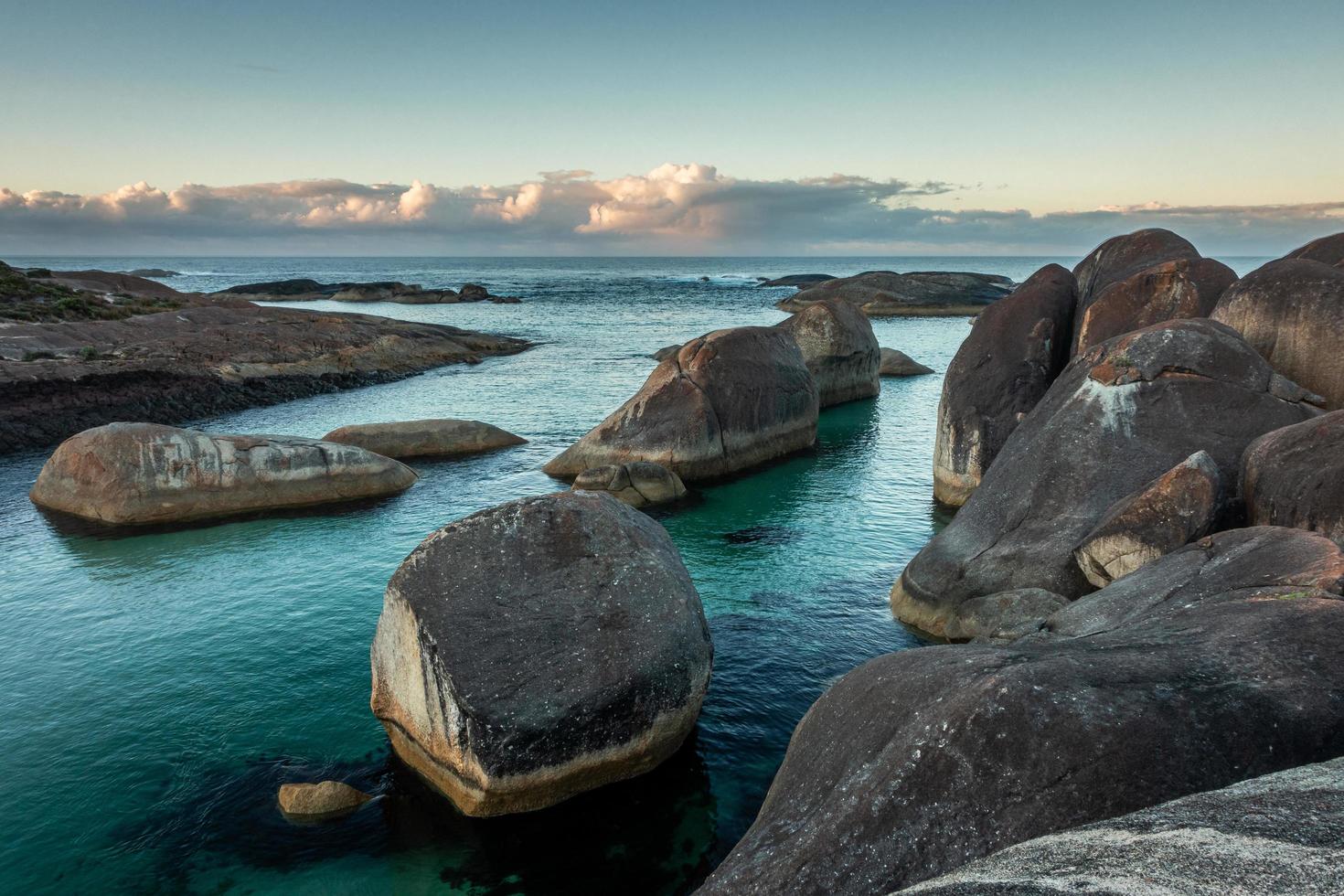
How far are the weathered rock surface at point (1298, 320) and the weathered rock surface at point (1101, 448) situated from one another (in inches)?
73.5

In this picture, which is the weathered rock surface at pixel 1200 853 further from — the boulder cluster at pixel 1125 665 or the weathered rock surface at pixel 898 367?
the weathered rock surface at pixel 898 367

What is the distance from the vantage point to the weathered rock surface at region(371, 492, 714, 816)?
10312 mm

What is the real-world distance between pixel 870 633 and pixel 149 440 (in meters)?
20.0

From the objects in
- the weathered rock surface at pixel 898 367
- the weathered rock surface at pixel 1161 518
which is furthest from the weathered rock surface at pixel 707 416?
the weathered rock surface at pixel 898 367

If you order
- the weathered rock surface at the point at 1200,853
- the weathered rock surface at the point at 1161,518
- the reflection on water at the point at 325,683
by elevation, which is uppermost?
the weathered rock surface at the point at 1200,853

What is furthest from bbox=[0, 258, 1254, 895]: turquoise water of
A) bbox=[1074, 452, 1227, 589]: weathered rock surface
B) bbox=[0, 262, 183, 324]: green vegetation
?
bbox=[0, 262, 183, 324]: green vegetation

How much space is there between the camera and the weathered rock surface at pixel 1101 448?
1484 centimetres

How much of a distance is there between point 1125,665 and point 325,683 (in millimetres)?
12208

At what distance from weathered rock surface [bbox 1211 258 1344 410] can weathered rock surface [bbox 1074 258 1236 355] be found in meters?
1.97

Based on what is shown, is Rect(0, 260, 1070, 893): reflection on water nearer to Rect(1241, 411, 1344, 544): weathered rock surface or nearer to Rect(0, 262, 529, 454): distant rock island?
Rect(0, 262, 529, 454): distant rock island

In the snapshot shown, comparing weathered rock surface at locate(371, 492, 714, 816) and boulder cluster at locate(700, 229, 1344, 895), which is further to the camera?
weathered rock surface at locate(371, 492, 714, 816)

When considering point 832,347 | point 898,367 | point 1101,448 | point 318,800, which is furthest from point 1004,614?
point 898,367

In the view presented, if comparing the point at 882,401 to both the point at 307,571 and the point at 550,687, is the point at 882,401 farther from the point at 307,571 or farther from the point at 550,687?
the point at 550,687

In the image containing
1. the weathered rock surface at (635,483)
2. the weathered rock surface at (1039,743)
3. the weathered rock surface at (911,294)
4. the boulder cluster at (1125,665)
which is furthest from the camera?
the weathered rock surface at (911,294)
